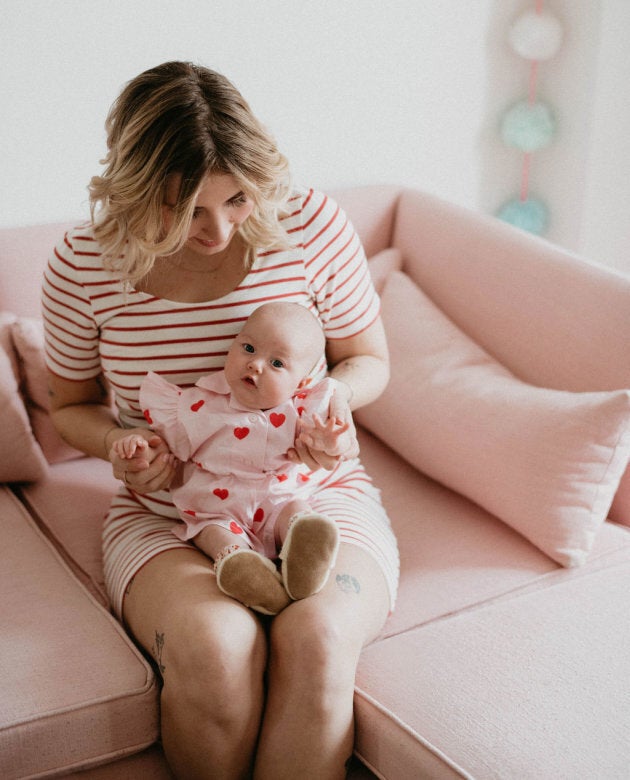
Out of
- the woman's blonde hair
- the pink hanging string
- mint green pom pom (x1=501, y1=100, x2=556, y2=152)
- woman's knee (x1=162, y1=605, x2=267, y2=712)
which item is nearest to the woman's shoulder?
the woman's blonde hair

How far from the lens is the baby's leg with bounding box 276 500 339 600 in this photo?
130 cm

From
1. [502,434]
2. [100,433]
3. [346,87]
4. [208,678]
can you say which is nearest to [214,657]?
[208,678]

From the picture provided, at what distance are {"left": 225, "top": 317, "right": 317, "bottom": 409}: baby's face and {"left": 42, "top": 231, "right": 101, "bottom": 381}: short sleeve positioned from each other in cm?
30

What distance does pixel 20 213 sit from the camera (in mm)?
2016

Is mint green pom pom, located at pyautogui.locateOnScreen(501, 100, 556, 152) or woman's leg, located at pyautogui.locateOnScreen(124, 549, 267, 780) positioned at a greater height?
mint green pom pom, located at pyautogui.locateOnScreen(501, 100, 556, 152)

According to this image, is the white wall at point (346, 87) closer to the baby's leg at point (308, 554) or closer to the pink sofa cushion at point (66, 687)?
the pink sofa cushion at point (66, 687)

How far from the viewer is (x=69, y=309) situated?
1548 mm

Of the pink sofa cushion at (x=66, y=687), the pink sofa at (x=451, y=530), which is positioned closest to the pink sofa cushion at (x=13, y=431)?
the pink sofa at (x=451, y=530)

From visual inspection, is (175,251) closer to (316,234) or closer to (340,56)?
(316,234)

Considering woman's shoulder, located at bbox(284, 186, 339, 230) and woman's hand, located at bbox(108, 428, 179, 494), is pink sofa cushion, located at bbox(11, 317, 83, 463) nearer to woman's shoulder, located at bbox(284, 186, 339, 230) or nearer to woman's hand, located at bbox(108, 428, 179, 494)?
woman's hand, located at bbox(108, 428, 179, 494)

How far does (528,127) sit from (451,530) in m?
1.38

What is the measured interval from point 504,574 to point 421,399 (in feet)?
1.37

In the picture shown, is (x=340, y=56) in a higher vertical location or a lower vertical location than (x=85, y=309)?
higher

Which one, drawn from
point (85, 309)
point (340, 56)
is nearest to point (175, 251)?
point (85, 309)
